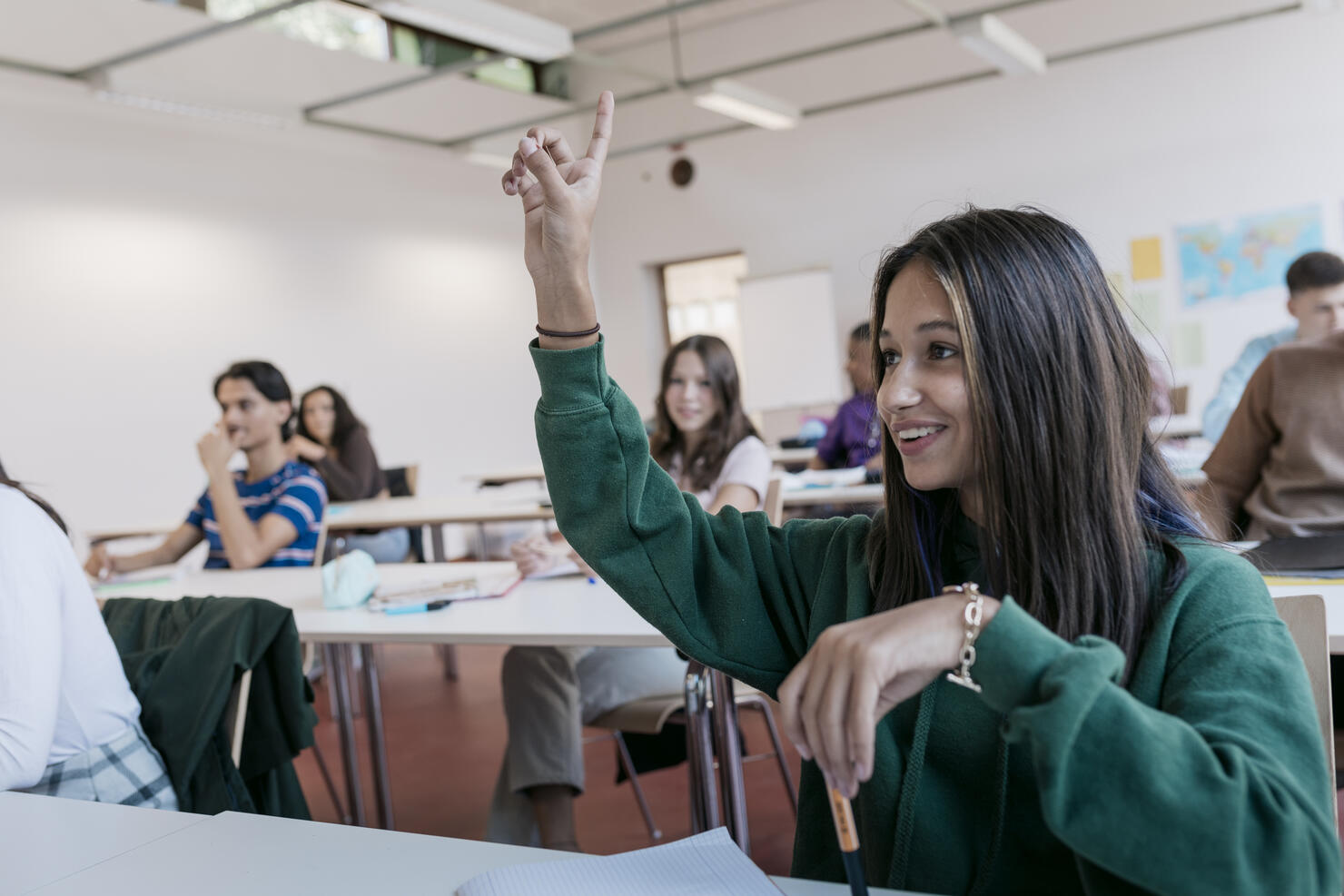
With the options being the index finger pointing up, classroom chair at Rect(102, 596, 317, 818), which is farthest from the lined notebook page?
classroom chair at Rect(102, 596, 317, 818)

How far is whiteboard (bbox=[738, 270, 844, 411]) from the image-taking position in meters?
8.55

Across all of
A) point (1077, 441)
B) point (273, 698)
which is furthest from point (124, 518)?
point (1077, 441)

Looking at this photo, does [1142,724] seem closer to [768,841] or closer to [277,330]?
[768,841]

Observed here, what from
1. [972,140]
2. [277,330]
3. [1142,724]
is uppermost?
[972,140]

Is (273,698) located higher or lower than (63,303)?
lower

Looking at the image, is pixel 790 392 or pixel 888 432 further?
pixel 790 392

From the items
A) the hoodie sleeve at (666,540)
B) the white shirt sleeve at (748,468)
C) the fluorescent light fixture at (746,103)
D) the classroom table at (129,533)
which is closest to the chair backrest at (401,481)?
the classroom table at (129,533)

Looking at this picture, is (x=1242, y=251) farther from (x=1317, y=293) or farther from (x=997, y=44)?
(x=1317, y=293)

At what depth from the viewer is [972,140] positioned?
801 centimetres

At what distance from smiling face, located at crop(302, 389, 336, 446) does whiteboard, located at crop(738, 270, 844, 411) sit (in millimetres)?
3967

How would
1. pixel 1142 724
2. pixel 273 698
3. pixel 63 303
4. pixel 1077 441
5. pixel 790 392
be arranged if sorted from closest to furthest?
pixel 1142 724 < pixel 1077 441 < pixel 273 698 < pixel 63 303 < pixel 790 392

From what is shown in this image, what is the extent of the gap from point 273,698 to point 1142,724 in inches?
55.6

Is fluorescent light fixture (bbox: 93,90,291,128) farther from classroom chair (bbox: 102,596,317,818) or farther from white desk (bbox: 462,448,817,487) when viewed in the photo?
classroom chair (bbox: 102,596,317,818)

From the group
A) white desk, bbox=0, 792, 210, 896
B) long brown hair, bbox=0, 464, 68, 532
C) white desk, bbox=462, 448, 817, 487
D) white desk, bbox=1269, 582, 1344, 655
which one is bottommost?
white desk, bbox=462, 448, 817, 487
